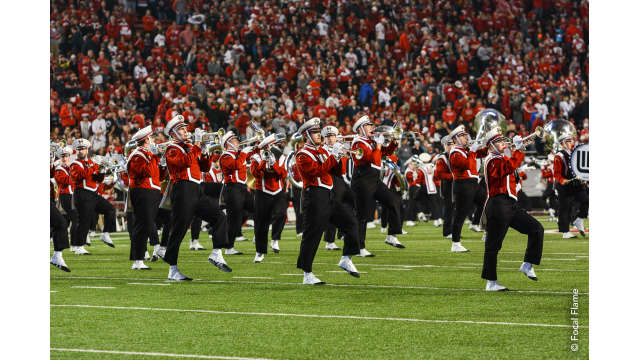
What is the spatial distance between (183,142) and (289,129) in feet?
36.9

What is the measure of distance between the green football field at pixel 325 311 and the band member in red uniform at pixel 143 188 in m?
0.36

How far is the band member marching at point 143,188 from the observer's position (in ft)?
34.1

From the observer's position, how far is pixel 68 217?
13688mm

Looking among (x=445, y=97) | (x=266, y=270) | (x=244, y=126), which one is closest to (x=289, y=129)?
(x=244, y=126)

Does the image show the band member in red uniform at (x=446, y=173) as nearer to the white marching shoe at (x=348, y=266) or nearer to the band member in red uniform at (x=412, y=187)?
the white marching shoe at (x=348, y=266)

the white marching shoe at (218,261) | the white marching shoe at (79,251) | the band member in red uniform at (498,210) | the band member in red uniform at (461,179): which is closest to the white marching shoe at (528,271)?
the band member in red uniform at (498,210)

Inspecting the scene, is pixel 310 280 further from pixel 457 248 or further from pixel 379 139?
pixel 457 248

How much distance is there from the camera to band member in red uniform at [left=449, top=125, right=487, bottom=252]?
1248 cm

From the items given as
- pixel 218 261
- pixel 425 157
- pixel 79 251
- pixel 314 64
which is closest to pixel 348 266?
pixel 218 261

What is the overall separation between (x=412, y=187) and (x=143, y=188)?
32.8 ft

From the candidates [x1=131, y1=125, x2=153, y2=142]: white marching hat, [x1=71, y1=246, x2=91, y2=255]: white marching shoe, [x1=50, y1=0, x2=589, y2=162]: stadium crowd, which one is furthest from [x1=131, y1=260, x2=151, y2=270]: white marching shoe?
[x1=50, y1=0, x2=589, y2=162]: stadium crowd
